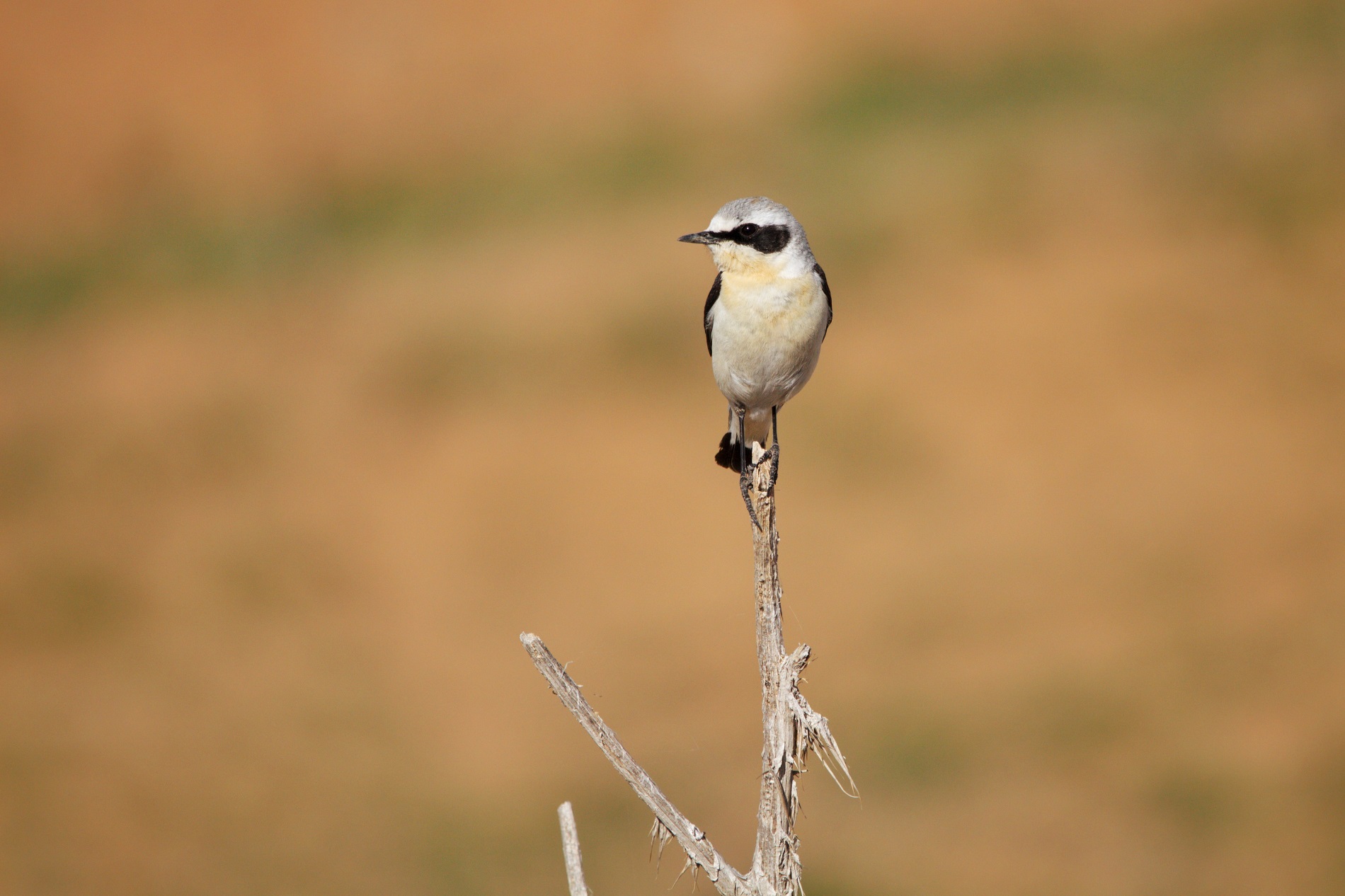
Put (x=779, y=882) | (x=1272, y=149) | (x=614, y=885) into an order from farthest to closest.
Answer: (x=1272, y=149) < (x=614, y=885) < (x=779, y=882)

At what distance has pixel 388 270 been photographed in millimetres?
20422

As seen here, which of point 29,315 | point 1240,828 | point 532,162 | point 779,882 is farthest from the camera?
point 532,162

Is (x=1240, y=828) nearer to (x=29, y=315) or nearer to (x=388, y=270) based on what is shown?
(x=388, y=270)

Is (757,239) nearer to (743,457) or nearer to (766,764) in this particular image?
(743,457)

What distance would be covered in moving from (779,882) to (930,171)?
58.4 feet

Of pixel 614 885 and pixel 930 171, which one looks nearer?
pixel 614 885

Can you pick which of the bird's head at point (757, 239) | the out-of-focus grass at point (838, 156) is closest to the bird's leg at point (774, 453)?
the bird's head at point (757, 239)

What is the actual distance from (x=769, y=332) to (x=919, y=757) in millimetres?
8647

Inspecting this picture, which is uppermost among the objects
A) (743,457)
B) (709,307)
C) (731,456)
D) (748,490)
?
(709,307)

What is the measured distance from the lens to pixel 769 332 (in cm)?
583

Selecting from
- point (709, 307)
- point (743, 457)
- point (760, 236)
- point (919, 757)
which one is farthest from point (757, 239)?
point (919, 757)

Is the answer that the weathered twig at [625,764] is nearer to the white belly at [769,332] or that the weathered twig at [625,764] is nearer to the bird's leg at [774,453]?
the bird's leg at [774,453]

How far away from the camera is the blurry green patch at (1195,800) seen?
12164mm

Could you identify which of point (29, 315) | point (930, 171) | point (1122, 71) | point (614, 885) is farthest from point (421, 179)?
point (614, 885)
